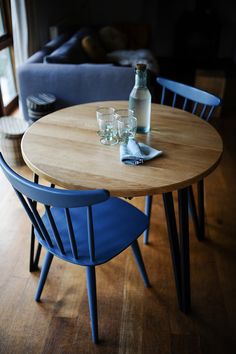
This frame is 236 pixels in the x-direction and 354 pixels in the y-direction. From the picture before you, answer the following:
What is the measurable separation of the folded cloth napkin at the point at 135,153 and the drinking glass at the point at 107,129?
109 mm

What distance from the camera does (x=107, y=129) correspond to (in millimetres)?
1297

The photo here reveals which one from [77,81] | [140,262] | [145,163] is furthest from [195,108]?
[77,81]

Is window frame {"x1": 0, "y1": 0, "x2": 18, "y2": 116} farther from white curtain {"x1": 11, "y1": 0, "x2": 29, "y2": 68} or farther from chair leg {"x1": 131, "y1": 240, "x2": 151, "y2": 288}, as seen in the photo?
chair leg {"x1": 131, "y1": 240, "x2": 151, "y2": 288}

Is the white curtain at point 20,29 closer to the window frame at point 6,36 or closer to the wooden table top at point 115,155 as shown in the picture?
the window frame at point 6,36

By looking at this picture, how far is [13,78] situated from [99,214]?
115 inches

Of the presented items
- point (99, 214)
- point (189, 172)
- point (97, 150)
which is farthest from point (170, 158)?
point (99, 214)

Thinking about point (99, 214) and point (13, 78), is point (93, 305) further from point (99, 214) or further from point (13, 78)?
point (13, 78)

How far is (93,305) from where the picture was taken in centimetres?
123

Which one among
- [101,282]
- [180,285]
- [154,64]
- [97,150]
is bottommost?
[101,282]

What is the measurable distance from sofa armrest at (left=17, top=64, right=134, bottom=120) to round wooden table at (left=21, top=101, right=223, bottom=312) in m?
1.11

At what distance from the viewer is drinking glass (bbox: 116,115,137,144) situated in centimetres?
124

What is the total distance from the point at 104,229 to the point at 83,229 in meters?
0.09

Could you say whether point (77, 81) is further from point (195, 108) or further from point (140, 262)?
point (140, 262)

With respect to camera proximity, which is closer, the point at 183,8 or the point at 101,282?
the point at 101,282
